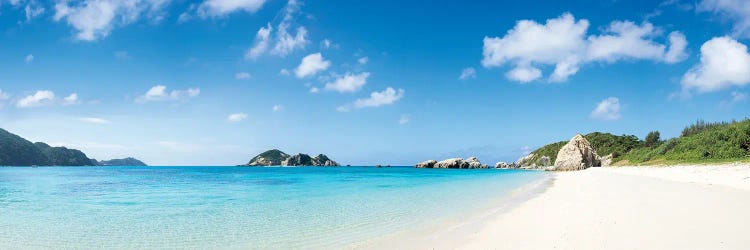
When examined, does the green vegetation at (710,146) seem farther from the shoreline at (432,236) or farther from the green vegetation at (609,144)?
the green vegetation at (609,144)

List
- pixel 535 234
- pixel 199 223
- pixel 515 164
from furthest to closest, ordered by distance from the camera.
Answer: pixel 515 164, pixel 199 223, pixel 535 234

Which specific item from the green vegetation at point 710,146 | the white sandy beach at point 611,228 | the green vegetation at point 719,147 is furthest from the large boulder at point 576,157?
the white sandy beach at point 611,228

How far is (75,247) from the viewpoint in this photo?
10.5 m

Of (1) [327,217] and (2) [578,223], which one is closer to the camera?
(2) [578,223]

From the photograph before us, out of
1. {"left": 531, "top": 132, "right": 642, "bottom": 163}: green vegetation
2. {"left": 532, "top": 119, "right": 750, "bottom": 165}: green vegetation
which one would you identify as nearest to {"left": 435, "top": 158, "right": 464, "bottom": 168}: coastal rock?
{"left": 531, "top": 132, "right": 642, "bottom": 163}: green vegetation

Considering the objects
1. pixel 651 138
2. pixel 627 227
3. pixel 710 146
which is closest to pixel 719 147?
pixel 710 146

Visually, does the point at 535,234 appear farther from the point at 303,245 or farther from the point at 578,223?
the point at 303,245

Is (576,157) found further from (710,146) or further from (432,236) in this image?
(432,236)

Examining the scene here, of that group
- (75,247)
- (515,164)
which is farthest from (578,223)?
(515,164)

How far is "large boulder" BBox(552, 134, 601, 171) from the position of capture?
97250 millimetres

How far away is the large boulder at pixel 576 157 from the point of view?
319ft

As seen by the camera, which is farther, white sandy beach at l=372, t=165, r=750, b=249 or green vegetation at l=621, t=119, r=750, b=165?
green vegetation at l=621, t=119, r=750, b=165

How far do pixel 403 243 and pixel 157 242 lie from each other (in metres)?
6.58

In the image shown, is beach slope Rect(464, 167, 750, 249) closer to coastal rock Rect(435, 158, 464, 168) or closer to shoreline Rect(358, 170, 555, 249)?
shoreline Rect(358, 170, 555, 249)
